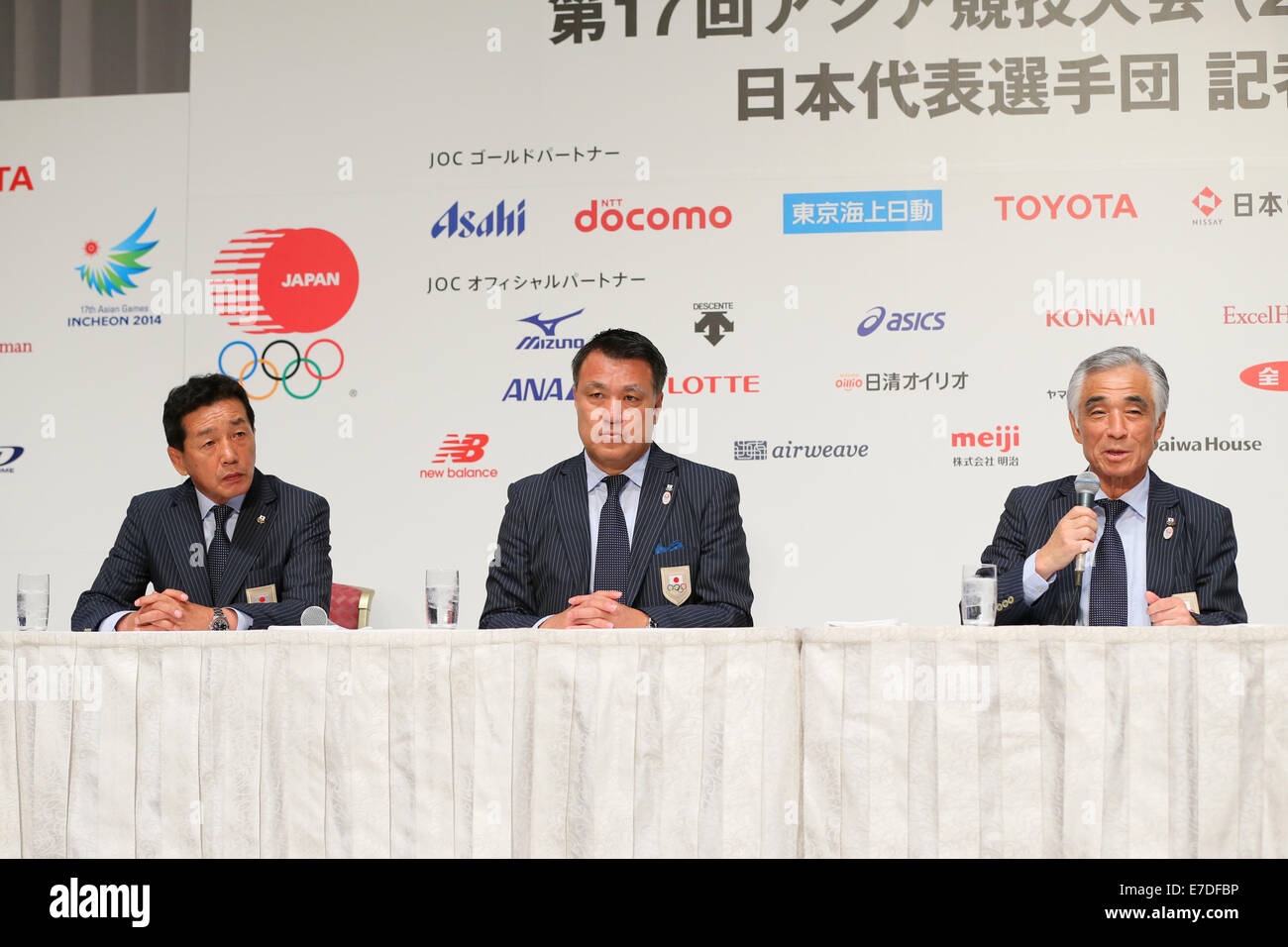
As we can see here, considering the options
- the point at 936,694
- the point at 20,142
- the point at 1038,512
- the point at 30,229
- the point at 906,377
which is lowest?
the point at 936,694

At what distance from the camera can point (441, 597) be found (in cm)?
247

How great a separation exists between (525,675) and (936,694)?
69 cm

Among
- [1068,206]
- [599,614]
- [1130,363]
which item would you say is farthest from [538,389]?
[1130,363]

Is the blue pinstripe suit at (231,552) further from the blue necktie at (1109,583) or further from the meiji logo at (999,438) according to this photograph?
the meiji logo at (999,438)

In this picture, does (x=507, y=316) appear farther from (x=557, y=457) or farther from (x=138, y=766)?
(x=138, y=766)

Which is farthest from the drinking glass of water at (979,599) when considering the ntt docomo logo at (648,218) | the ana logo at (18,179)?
the ana logo at (18,179)

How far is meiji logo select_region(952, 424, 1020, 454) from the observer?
4.23 meters

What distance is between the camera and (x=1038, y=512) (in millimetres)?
3004

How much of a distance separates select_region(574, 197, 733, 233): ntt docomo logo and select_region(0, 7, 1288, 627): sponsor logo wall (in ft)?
0.04

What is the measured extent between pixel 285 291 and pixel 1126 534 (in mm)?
2947

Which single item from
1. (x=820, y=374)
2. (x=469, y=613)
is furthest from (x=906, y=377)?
(x=469, y=613)


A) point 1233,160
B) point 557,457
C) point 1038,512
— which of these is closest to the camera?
point 1038,512

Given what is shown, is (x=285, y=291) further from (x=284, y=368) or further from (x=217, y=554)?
(x=217, y=554)

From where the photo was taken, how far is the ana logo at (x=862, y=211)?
4270 millimetres
